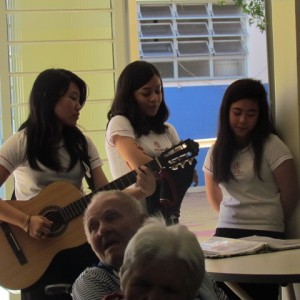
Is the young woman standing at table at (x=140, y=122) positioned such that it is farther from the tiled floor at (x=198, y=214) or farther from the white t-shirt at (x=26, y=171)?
the tiled floor at (x=198, y=214)

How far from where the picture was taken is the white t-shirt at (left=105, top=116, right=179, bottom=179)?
2811mm

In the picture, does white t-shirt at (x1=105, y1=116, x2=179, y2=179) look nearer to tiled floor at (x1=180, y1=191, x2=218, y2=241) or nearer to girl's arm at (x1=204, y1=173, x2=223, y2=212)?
girl's arm at (x1=204, y1=173, x2=223, y2=212)

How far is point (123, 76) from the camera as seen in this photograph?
9.45 feet

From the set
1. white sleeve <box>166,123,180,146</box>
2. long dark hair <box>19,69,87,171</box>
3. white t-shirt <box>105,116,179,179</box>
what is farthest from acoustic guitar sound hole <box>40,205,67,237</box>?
white sleeve <box>166,123,180,146</box>

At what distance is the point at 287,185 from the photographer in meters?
2.79

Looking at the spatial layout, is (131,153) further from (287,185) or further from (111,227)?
(111,227)

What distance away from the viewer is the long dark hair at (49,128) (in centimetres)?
272

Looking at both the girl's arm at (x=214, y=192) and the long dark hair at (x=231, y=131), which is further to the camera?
the girl's arm at (x=214, y=192)

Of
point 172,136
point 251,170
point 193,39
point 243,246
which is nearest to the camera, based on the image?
point 243,246

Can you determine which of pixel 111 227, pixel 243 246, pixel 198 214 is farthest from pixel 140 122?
pixel 198 214

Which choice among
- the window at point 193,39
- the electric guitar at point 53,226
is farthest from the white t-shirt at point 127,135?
the window at point 193,39

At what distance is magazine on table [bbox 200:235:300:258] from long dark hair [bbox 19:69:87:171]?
73 cm

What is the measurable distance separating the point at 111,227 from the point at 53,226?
1.06m

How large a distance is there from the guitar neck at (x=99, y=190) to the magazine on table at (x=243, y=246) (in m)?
0.44
